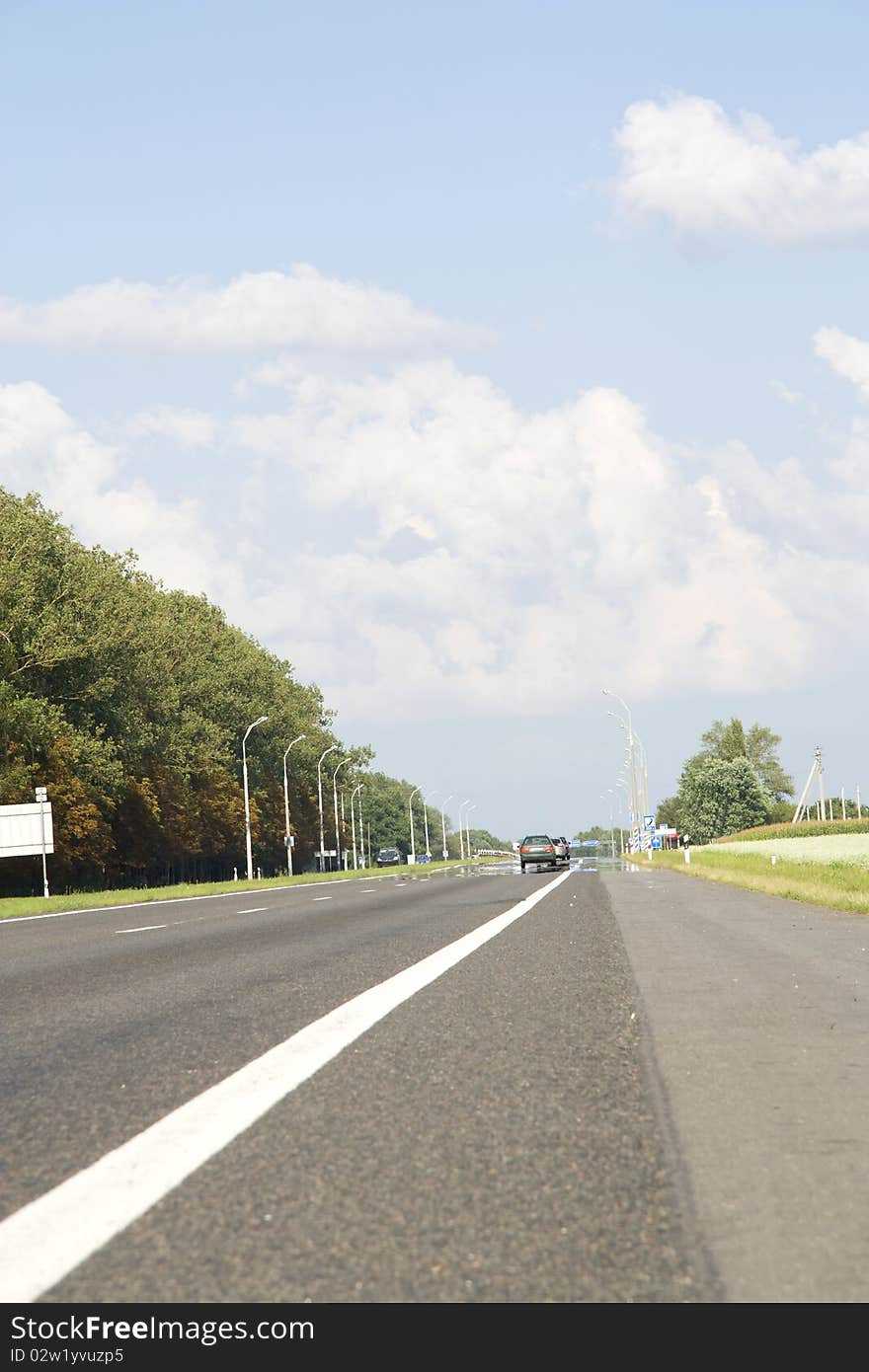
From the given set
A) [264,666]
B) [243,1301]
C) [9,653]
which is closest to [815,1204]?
[243,1301]

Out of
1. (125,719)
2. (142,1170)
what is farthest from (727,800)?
(142,1170)

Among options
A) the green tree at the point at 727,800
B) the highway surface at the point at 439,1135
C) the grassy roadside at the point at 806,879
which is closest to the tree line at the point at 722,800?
the green tree at the point at 727,800

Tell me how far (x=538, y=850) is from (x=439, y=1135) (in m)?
68.0

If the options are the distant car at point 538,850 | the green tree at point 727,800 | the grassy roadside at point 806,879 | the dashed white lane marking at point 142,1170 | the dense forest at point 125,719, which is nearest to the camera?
the dashed white lane marking at point 142,1170

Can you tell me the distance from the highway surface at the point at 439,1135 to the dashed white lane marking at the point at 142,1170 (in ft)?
0.05

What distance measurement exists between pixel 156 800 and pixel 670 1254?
246 feet

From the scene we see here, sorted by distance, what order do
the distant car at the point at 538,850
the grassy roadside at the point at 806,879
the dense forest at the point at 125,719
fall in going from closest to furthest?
the grassy roadside at the point at 806,879, the dense forest at the point at 125,719, the distant car at the point at 538,850

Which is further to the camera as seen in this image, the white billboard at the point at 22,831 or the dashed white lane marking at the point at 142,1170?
the white billboard at the point at 22,831

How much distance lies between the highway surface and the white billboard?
33025 mm

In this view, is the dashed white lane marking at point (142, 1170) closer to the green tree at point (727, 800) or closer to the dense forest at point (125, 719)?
the dense forest at point (125, 719)

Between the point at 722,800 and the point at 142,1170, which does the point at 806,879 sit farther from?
the point at 722,800

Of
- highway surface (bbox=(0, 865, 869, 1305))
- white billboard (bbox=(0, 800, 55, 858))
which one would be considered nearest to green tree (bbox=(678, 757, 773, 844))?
white billboard (bbox=(0, 800, 55, 858))

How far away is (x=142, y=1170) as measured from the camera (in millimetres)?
4820

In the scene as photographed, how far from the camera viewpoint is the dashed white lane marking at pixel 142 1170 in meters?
3.79
